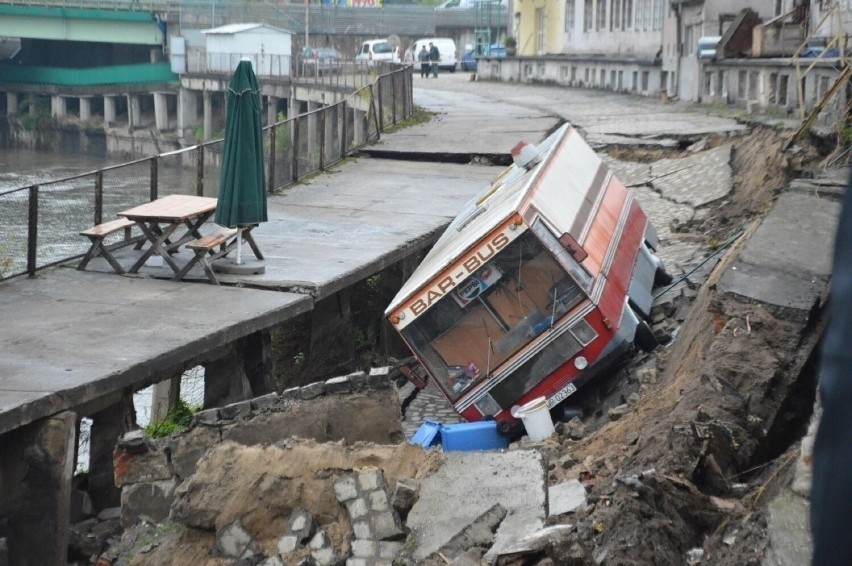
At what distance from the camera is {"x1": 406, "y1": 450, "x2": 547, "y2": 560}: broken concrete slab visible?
23.5 ft

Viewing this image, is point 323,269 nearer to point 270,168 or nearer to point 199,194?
point 199,194

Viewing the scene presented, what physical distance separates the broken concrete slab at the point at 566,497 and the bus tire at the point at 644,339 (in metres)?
6.77

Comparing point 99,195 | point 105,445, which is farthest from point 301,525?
point 99,195

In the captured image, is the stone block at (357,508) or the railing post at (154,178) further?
the railing post at (154,178)

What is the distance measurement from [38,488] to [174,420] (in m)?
3.40

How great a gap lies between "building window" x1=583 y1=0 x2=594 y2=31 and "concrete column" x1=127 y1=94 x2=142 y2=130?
32.1m

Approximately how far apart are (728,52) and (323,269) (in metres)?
19.3

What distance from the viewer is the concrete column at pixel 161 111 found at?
73.7m

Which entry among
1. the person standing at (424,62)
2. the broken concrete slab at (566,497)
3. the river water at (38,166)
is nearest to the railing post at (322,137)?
the river water at (38,166)

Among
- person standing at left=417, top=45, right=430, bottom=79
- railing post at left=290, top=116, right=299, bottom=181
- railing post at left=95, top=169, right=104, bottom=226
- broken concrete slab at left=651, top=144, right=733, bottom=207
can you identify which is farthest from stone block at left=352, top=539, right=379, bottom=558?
person standing at left=417, top=45, right=430, bottom=79

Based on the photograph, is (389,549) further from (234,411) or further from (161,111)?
(161,111)

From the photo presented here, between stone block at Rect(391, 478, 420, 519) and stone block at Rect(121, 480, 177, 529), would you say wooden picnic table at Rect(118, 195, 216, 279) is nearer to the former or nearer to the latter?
stone block at Rect(121, 480, 177, 529)

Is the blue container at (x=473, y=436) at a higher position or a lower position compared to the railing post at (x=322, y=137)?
lower

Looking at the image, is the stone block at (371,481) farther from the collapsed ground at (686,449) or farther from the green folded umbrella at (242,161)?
the green folded umbrella at (242,161)
